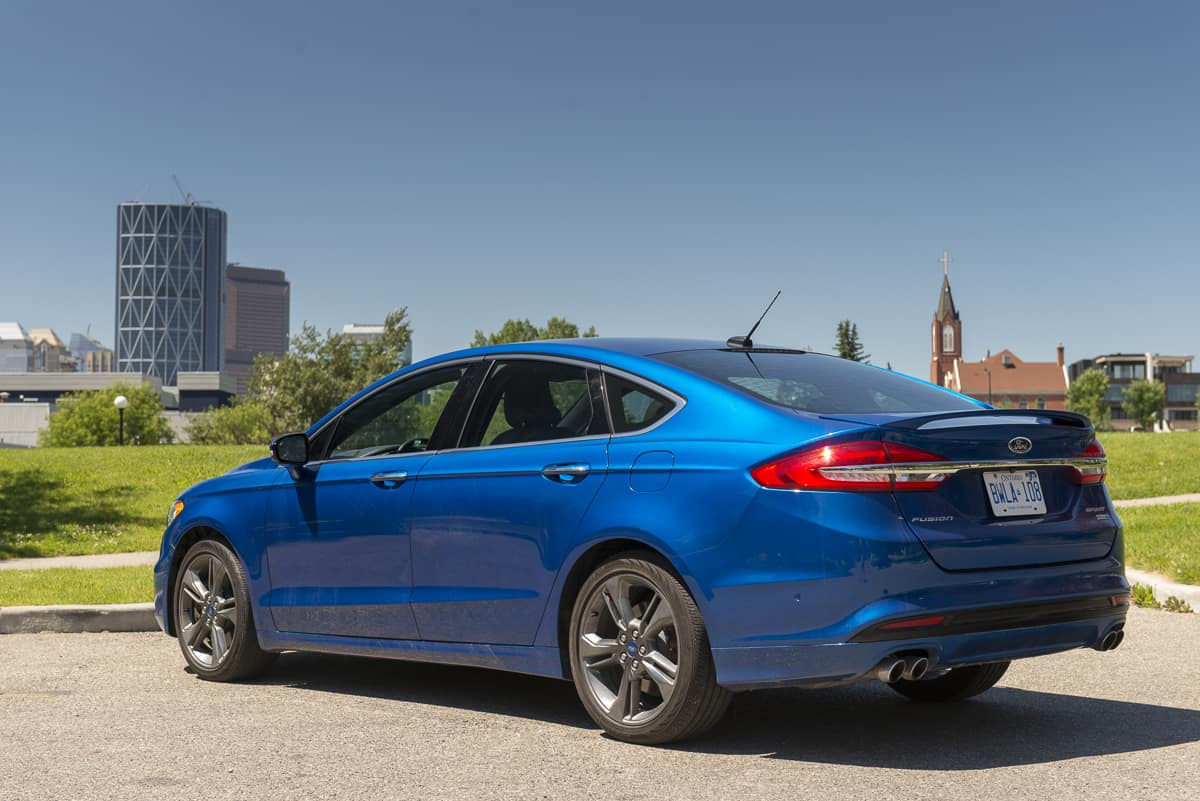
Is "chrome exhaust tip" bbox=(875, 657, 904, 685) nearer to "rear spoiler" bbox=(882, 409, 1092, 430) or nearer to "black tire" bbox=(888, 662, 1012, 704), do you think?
"rear spoiler" bbox=(882, 409, 1092, 430)

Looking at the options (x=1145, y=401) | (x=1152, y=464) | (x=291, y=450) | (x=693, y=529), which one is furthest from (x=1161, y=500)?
(x=1145, y=401)

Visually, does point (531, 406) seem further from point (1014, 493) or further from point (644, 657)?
point (1014, 493)

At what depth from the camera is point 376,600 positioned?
624cm

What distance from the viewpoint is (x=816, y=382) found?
18.1ft

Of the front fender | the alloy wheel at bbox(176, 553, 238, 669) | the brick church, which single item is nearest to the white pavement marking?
the front fender

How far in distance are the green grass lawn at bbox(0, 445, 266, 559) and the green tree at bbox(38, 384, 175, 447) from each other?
80290mm

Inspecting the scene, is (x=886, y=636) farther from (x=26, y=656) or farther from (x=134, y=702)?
(x=26, y=656)

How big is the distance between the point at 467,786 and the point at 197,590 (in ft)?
10.7

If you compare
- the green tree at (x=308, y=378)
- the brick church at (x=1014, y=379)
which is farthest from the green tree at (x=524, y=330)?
the brick church at (x=1014, y=379)

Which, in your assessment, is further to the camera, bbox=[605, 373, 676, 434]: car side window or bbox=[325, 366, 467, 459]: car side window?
bbox=[325, 366, 467, 459]: car side window

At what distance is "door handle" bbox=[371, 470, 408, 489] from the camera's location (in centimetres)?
→ 616

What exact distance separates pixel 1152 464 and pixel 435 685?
72.1 feet

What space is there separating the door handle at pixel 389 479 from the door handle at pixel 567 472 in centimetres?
93

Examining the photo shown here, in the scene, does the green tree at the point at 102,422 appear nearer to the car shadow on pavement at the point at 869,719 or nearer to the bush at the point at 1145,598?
the bush at the point at 1145,598
